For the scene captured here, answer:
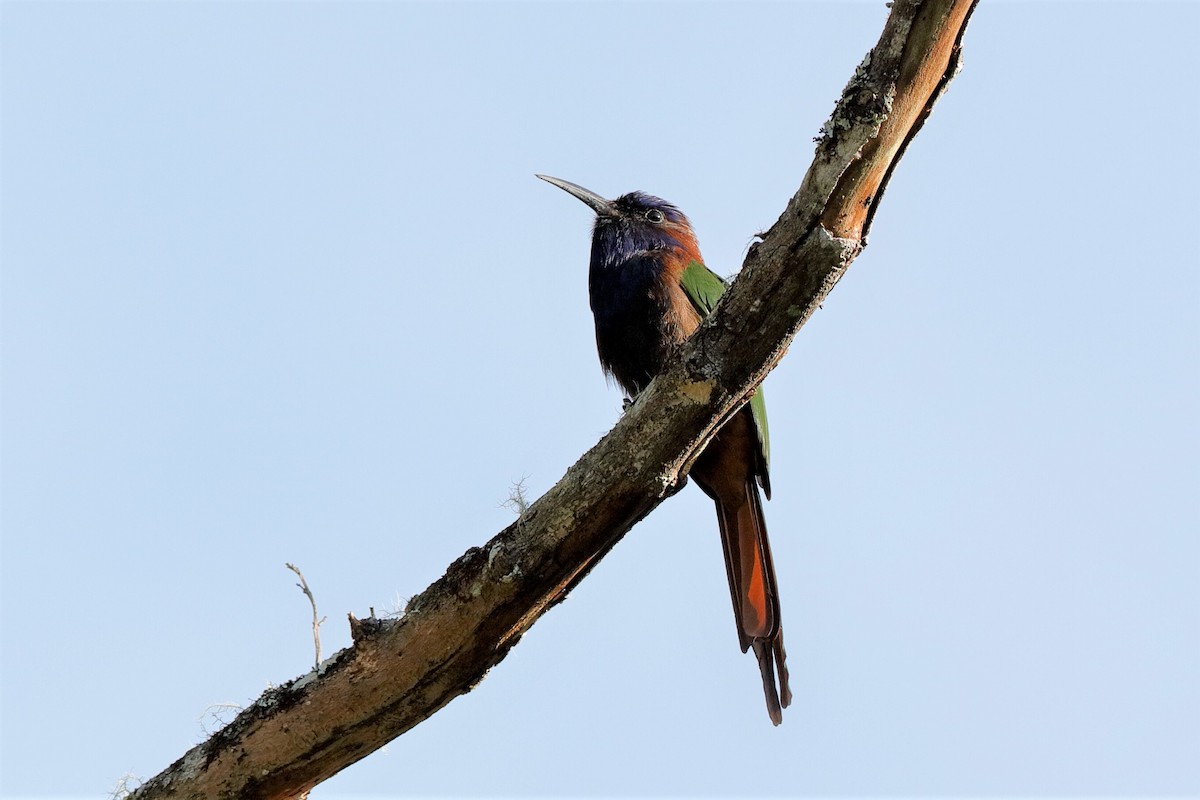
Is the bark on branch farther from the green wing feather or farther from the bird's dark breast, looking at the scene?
the bird's dark breast

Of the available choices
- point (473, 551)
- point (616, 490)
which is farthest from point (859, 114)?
point (473, 551)

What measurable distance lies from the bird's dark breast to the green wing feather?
5.6 inches

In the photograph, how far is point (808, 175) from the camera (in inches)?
125

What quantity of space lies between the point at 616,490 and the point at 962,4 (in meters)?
1.59

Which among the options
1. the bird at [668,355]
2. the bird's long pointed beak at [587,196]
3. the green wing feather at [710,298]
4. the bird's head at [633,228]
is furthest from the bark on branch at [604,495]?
the bird's long pointed beak at [587,196]

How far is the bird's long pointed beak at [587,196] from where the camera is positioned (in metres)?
6.25

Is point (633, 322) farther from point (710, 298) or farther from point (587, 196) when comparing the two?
point (587, 196)

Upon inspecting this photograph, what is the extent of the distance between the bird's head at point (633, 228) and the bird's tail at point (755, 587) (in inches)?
49.0

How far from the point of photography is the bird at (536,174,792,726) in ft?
16.0

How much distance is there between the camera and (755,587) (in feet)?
16.1

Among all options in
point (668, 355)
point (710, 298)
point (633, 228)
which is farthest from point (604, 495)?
point (633, 228)

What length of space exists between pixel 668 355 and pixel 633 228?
1609mm

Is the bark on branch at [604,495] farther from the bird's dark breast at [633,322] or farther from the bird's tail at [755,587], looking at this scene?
the bird's dark breast at [633,322]

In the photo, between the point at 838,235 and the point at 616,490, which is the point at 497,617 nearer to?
the point at 616,490
